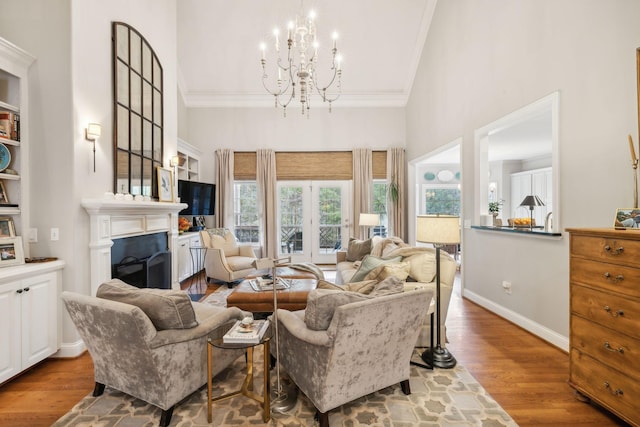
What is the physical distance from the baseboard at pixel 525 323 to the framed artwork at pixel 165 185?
14.9ft

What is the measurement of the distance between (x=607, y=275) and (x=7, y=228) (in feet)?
14.5

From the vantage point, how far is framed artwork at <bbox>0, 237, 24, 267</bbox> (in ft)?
8.27

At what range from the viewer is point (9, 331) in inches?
92.4

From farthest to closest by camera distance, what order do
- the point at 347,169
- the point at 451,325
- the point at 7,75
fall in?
the point at 347,169 → the point at 451,325 → the point at 7,75

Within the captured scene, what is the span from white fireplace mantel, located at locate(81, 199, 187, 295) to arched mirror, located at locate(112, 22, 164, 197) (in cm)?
26

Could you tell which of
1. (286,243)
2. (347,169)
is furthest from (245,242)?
(347,169)

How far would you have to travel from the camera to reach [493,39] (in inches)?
152

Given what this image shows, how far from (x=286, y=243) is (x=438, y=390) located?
522 centimetres

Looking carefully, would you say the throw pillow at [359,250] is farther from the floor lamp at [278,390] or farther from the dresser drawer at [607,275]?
the dresser drawer at [607,275]

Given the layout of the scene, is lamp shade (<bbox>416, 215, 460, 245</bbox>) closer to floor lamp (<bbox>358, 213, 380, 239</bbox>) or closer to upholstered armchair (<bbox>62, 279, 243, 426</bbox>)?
upholstered armchair (<bbox>62, 279, 243, 426</bbox>)

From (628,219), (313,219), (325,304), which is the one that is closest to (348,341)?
(325,304)

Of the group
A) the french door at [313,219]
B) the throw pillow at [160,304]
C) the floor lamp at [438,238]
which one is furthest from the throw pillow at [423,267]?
the french door at [313,219]

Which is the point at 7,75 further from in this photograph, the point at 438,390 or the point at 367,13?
the point at 367,13

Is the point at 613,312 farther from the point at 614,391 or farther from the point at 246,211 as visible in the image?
the point at 246,211
